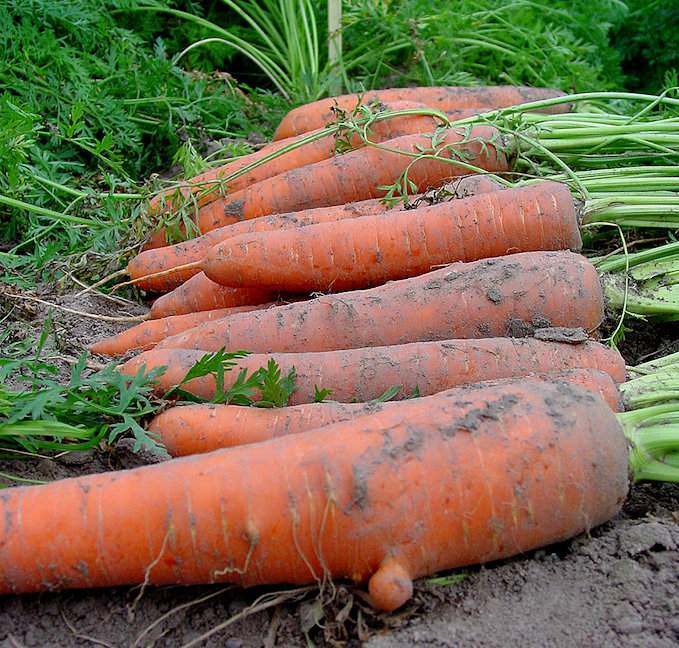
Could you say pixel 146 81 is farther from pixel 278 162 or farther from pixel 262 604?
pixel 262 604

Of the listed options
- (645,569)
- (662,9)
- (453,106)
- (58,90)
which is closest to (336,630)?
(645,569)

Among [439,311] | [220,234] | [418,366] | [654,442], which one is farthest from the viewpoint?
[220,234]

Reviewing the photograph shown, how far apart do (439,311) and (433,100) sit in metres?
1.50

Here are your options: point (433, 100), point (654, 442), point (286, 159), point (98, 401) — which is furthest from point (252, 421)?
point (433, 100)

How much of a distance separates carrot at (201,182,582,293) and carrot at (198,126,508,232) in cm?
28

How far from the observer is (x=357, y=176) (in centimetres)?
285

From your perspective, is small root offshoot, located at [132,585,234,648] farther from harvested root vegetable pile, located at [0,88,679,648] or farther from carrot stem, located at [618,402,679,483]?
carrot stem, located at [618,402,679,483]

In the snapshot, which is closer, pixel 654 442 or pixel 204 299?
pixel 654 442

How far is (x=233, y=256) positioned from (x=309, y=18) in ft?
7.76

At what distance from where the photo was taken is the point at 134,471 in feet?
5.52

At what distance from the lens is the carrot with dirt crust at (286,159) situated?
2.97 m

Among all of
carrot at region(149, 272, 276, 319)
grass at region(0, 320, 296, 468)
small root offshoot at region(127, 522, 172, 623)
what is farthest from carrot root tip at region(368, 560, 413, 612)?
carrot at region(149, 272, 276, 319)

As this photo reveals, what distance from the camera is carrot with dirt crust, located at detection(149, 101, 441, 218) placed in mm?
2969

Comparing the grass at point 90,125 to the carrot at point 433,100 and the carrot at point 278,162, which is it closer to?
the carrot at point 278,162
